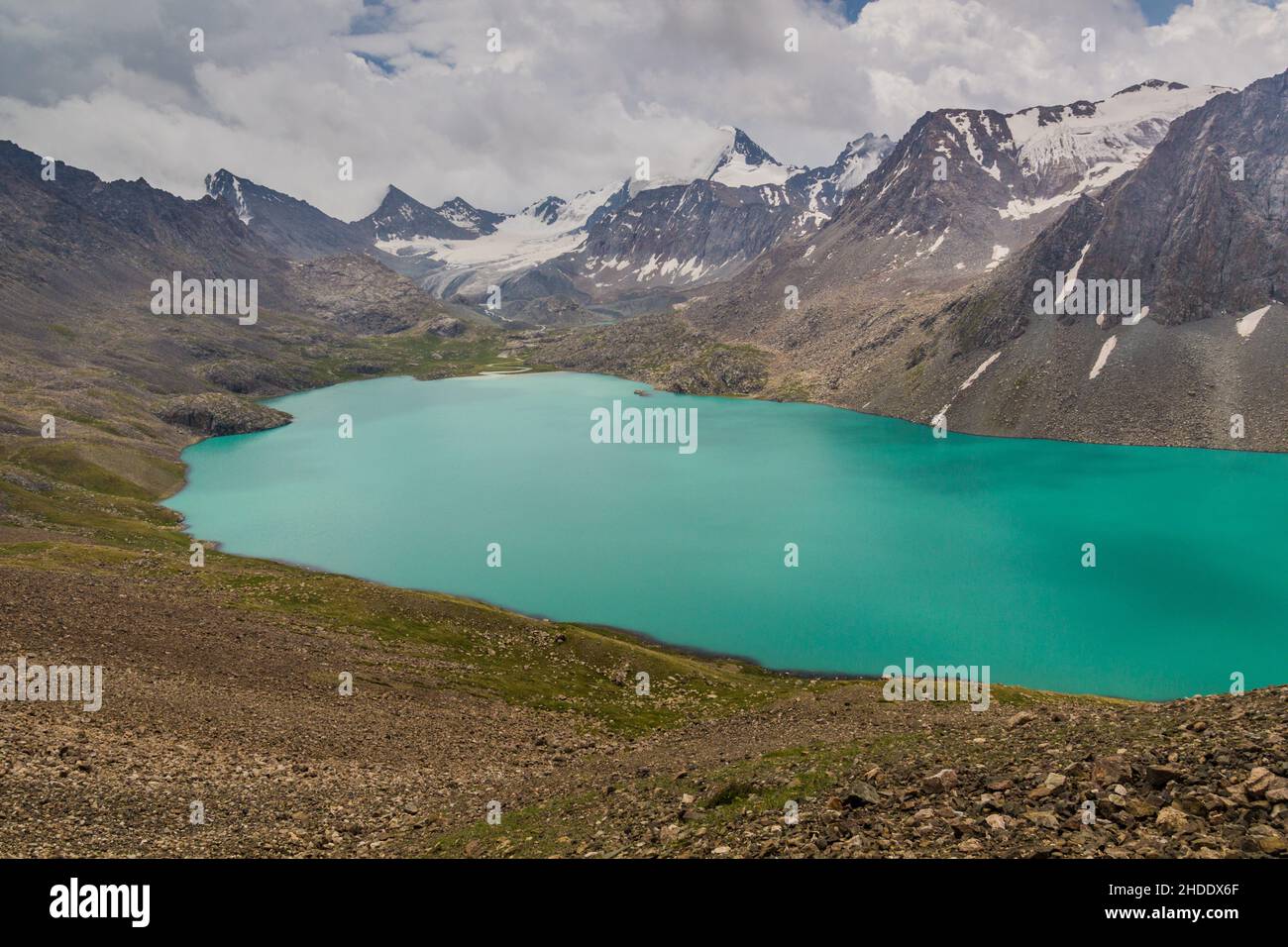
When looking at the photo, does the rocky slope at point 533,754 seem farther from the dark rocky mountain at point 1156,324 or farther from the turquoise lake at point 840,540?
the dark rocky mountain at point 1156,324

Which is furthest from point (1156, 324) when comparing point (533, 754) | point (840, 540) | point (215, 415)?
point (215, 415)

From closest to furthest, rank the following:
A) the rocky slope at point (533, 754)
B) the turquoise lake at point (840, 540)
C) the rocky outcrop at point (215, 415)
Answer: the rocky slope at point (533, 754) → the turquoise lake at point (840, 540) → the rocky outcrop at point (215, 415)

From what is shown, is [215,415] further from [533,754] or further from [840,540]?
[533,754]

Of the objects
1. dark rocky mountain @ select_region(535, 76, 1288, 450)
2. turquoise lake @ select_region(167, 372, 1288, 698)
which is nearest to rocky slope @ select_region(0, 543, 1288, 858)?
turquoise lake @ select_region(167, 372, 1288, 698)

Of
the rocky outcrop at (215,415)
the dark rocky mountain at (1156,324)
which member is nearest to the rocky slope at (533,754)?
the dark rocky mountain at (1156,324)

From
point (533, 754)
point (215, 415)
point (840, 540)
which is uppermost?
point (215, 415)

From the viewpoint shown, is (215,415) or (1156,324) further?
(215,415)

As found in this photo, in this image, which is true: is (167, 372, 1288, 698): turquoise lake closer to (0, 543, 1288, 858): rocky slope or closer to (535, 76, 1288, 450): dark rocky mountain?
(535, 76, 1288, 450): dark rocky mountain
